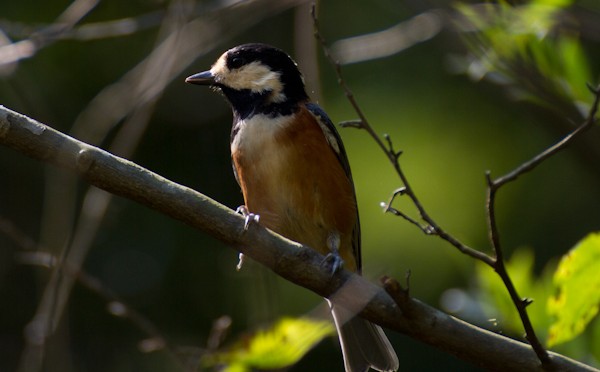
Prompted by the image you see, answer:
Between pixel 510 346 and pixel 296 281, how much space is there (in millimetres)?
651

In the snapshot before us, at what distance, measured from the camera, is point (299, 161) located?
3883mm

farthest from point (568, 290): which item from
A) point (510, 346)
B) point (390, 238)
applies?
point (390, 238)

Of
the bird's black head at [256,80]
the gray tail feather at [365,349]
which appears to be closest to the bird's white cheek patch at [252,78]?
the bird's black head at [256,80]

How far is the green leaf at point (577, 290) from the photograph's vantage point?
3012 mm

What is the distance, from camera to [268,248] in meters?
2.92

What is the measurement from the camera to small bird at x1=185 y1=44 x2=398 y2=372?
3.86m

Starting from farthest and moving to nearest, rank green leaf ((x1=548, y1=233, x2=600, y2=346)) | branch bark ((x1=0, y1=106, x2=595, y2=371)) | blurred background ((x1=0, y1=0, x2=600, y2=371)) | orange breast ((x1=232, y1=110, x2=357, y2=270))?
blurred background ((x1=0, y1=0, x2=600, y2=371)), orange breast ((x1=232, y1=110, x2=357, y2=270)), green leaf ((x1=548, y1=233, x2=600, y2=346)), branch bark ((x1=0, y1=106, x2=595, y2=371))

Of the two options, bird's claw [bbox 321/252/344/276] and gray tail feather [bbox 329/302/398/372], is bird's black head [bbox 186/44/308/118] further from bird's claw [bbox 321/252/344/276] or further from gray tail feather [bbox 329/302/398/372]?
bird's claw [bbox 321/252/344/276]

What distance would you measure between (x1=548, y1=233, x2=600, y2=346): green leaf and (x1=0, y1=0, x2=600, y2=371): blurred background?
142cm

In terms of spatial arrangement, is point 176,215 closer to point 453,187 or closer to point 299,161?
point 299,161

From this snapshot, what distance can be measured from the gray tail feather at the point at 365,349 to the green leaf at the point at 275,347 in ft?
1.91

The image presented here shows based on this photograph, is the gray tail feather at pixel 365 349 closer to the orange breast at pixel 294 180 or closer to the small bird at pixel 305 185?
the small bird at pixel 305 185

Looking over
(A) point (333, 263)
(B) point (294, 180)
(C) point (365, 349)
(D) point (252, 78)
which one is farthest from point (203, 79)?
(A) point (333, 263)

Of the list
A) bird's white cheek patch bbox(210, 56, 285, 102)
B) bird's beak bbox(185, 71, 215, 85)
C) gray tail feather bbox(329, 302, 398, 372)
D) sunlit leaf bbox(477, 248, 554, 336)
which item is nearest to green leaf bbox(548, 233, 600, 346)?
sunlit leaf bbox(477, 248, 554, 336)
